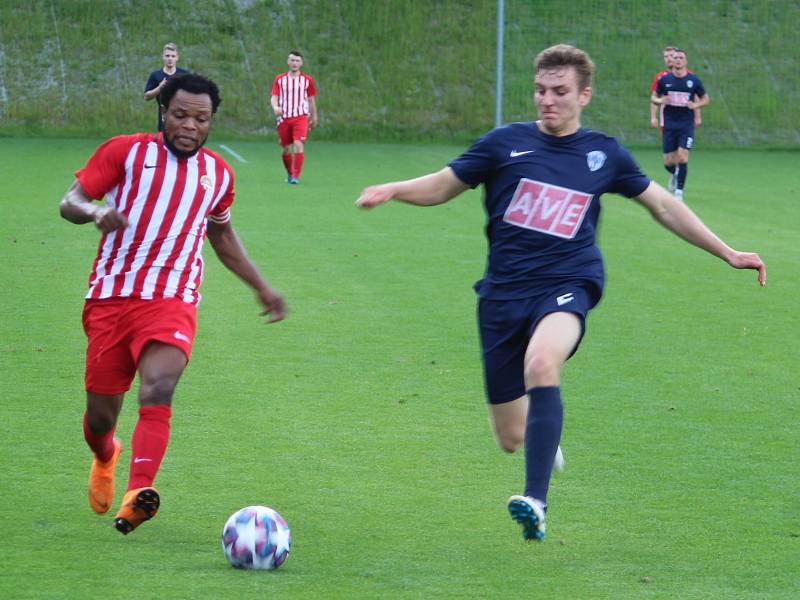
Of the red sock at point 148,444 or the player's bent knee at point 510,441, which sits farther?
the player's bent knee at point 510,441

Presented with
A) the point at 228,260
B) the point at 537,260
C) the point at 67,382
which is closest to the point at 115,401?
the point at 228,260

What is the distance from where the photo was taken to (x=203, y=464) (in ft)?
21.2

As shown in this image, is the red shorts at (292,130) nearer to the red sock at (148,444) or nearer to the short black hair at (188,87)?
the short black hair at (188,87)

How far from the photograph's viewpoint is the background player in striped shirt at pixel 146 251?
5.39m

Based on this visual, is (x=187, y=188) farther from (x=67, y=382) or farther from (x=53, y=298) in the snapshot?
(x=53, y=298)

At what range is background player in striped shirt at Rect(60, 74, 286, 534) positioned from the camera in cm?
539

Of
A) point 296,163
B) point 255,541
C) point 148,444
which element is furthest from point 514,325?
point 296,163

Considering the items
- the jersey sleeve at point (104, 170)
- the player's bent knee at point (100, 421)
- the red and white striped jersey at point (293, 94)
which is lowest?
the red and white striped jersey at point (293, 94)

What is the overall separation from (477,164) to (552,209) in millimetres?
394

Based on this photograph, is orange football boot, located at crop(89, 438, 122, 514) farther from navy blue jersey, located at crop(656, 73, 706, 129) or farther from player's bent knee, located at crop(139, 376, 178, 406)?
navy blue jersey, located at crop(656, 73, 706, 129)

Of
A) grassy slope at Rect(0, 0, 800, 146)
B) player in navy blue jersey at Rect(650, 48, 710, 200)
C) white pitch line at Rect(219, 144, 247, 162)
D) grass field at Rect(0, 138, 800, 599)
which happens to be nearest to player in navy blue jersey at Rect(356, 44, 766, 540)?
grass field at Rect(0, 138, 800, 599)

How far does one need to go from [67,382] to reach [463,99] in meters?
27.7

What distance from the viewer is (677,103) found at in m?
21.3

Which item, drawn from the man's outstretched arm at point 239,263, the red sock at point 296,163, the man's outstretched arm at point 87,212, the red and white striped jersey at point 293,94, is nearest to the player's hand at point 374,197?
the man's outstretched arm at point 239,263
